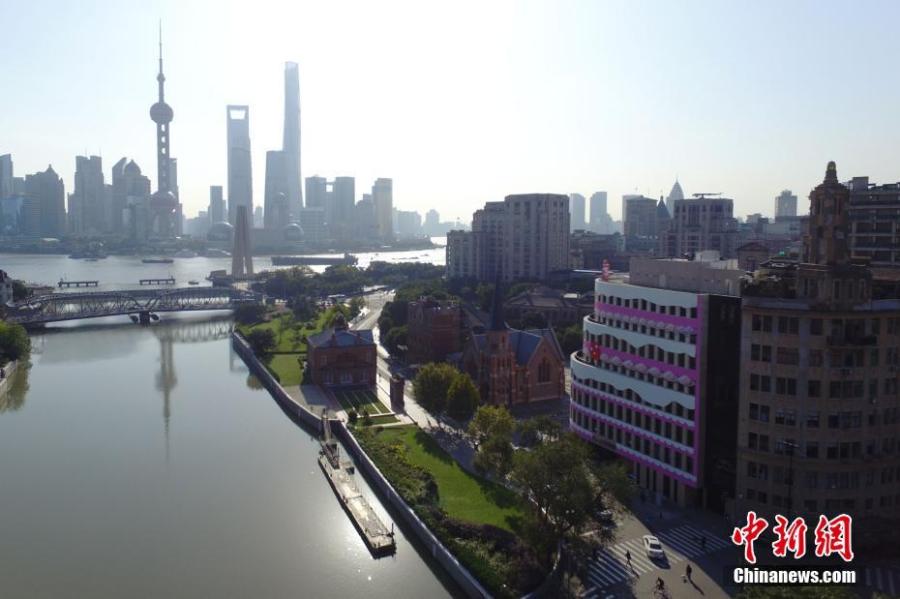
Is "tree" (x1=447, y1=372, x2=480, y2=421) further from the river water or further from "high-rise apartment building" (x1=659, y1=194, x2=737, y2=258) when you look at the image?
"high-rise apartment building" (x1=659, y1=194, x2=737, y2=258)

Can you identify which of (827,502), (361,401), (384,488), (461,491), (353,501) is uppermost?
(827,502)

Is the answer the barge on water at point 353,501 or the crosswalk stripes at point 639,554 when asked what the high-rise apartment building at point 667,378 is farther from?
the barge on water at point 353,501

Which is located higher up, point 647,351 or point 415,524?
point 647,351

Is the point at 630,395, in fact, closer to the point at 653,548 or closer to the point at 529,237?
the point at 653,548

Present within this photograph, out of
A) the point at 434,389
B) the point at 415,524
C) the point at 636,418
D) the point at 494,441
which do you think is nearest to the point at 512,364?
the point at 434,389

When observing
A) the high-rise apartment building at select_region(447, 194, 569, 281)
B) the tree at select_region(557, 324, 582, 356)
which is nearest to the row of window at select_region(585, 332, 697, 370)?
the tree at select_region(557, 324, 582, 356)

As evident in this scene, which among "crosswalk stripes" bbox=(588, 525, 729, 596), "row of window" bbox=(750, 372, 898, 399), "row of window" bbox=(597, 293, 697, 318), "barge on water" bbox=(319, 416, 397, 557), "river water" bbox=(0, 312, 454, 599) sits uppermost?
"row of window" bbox=(597, 293, 697, 318)
